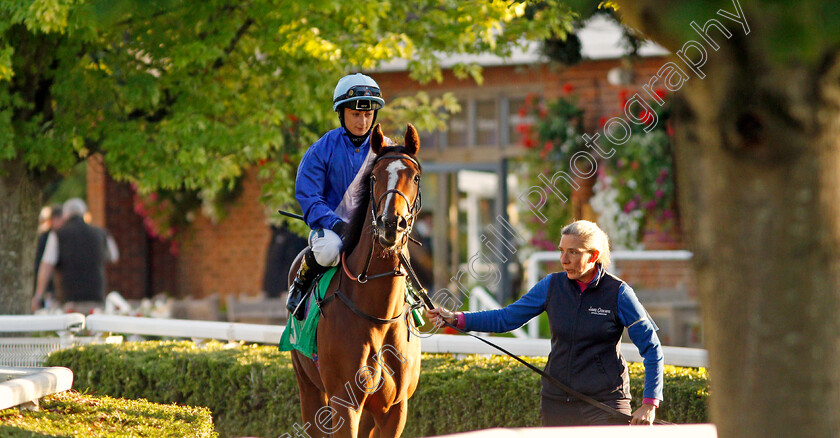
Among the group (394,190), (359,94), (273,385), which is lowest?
(273,385)

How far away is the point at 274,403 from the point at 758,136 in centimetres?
546

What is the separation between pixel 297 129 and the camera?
9070 millimetres

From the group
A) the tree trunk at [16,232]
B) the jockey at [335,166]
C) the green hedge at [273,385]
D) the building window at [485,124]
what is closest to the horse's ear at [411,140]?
the jockey at [335,166]

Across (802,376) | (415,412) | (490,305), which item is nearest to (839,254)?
(802,376)

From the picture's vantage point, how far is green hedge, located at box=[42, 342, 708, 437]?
6078 millimetres

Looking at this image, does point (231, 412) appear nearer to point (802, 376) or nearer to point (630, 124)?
point (802, 376)

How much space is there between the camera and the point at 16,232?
820 centimetres

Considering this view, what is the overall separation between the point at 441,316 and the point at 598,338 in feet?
2.50

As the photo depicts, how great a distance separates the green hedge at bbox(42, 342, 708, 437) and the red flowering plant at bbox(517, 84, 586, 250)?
6134 millimetres

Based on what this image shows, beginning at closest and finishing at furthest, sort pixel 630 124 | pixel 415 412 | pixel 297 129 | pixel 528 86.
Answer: pixel 415 412 < pixel 297 129 < pixel 630 124 < pixel 528 86

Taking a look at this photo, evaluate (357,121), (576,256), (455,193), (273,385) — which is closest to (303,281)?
(357,121)

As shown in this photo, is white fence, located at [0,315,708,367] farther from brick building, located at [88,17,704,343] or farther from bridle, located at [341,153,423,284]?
brick building, located at [88,17,704,343]

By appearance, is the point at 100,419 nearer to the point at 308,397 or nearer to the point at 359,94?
the point at 308,397

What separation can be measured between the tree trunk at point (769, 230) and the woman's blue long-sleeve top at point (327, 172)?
295 cm
